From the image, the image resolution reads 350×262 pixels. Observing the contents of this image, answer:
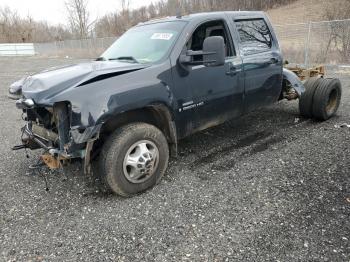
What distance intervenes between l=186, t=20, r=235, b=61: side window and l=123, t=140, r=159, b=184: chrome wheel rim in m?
1.22

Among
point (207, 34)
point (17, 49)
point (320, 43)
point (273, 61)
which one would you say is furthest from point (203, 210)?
point (17, 49)

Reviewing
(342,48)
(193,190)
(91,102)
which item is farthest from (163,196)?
(342,48)

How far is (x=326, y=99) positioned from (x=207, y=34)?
276 centimetres

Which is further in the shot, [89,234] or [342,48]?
[342,48]

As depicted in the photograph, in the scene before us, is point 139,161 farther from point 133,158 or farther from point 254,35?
point 254,35

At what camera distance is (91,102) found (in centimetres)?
322

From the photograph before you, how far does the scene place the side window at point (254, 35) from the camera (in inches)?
187

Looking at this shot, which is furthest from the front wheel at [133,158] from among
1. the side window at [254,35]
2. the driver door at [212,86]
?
the side window at [254,35]

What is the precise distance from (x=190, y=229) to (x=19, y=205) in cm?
189

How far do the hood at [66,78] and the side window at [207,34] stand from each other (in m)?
0.79

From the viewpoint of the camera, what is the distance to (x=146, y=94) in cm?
357

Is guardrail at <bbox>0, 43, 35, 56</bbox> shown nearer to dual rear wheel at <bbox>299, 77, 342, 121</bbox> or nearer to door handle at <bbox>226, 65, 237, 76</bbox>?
dual rear wheel at <bbox>299, 77, 342, 121</bbox>

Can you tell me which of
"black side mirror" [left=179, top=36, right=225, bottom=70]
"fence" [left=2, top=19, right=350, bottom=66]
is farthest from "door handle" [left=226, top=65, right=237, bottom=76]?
"fence" [left=2, top=19, right=350, bottom=66]

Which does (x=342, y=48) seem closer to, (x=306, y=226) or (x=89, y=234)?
(x=306, y=226)
